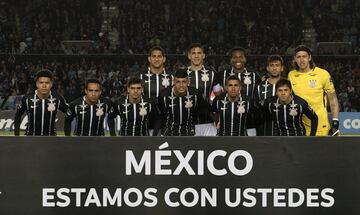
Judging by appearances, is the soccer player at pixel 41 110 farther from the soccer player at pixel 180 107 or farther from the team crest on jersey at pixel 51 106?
the soccer player at pixel 180 107

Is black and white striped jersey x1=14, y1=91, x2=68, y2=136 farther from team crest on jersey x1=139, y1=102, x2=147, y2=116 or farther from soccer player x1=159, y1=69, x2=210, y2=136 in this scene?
soccer player x1=159, y1=69, x2=210, y2=136

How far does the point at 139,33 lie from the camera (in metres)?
27.2

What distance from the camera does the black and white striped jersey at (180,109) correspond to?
7.85m

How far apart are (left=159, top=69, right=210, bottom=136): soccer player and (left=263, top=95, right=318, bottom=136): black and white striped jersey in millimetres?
856

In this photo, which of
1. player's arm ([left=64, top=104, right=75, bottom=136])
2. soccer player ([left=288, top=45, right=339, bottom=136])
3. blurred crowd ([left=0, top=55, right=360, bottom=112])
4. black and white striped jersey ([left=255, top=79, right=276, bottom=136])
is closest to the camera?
soccer player ([left=288, top=45, right=339, bottom=136])

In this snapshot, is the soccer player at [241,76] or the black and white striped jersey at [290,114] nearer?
the black and white striped jersey at [290,114]

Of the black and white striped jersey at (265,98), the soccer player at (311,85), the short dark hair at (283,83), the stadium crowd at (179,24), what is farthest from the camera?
the stadium crowd at (179,24)

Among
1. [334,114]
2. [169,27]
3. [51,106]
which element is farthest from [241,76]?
[169,27]

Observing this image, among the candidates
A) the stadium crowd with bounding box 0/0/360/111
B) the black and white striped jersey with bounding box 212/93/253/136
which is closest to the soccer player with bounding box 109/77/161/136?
the black and white striped jersey with bounding box 212/93/253/136

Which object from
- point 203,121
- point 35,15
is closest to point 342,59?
point 35,15

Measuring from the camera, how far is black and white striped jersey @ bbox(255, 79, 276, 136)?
782 centimetres

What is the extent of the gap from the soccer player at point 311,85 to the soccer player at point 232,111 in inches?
24.6

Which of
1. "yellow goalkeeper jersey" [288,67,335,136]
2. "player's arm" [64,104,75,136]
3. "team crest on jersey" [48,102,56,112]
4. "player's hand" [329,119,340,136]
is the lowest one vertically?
"player's hand" [329,119,340,136]

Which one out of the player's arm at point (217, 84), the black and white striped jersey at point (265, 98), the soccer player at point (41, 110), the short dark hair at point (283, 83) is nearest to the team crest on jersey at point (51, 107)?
the soccer player at point (41, 110)
